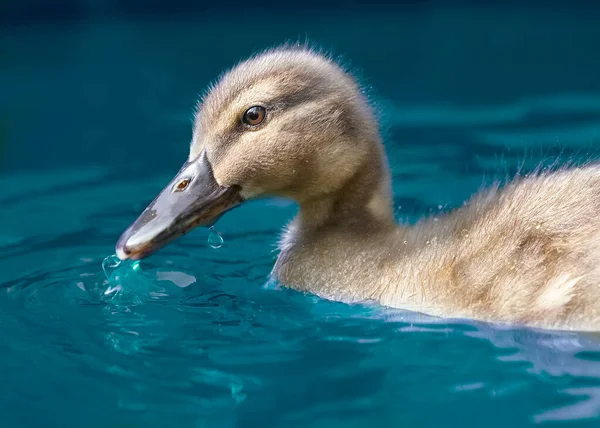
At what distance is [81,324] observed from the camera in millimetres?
4191

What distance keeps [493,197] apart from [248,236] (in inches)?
61.5

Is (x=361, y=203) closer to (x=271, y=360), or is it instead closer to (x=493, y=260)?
(x=493, y=260)

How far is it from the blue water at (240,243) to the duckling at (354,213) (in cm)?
11

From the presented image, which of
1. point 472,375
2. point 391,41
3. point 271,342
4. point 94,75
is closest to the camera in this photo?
point 472,375

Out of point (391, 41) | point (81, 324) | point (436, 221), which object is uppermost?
point (391, 41)

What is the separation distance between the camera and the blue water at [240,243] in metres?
3.52

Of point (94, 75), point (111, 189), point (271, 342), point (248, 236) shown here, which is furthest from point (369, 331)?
point (94, 75)

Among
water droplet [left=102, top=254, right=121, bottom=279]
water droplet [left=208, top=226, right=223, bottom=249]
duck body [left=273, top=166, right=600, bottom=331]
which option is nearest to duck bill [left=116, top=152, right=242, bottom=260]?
duck body [left=273, top=166, right=600, bottom=331]

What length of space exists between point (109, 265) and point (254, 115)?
1.14 metres

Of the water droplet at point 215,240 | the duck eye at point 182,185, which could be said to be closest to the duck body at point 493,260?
the duck eye at point 182,185

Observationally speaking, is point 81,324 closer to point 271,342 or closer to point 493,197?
point 271,342

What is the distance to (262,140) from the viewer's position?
13.9 feet

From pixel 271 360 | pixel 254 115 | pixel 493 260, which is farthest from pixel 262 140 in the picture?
pixel 493 260

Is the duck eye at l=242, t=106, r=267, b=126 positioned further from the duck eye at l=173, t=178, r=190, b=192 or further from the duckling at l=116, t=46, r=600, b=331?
the duck eye at l=173, t=178, r=190, b=192
